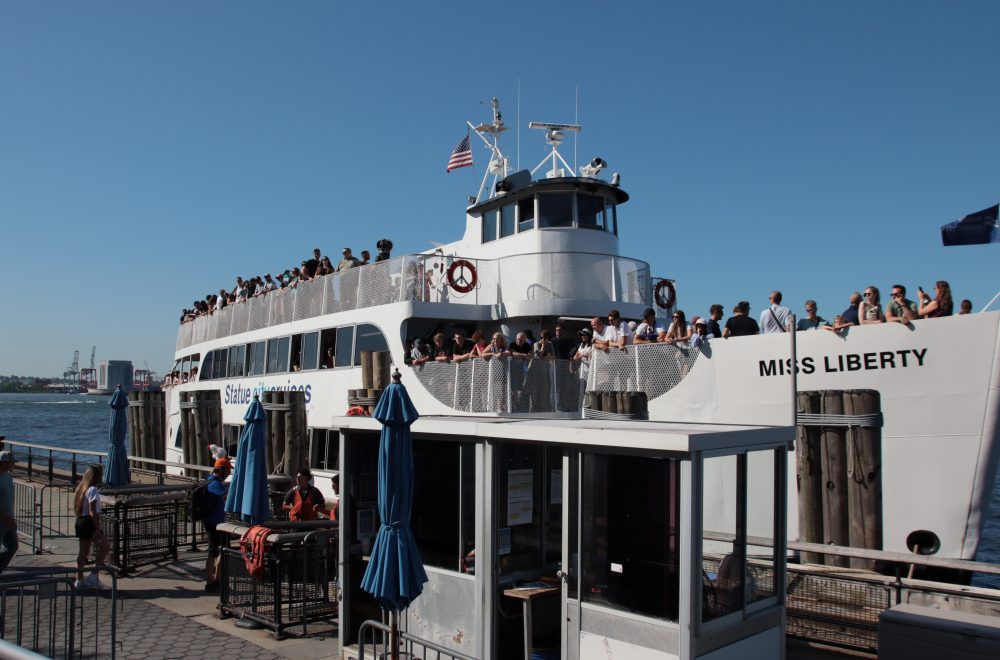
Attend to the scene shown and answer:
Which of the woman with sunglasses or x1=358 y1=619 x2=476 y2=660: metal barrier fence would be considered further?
the woman with sunglasses

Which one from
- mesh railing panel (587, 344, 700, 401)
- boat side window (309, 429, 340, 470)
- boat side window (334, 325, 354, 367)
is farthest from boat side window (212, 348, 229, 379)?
mesh railing panel (587, 344, 700, 401)

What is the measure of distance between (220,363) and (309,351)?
22.4 ft

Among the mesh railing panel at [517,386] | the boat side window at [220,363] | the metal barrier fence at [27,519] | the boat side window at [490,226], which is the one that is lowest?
the metal barrier fence at [27,519]

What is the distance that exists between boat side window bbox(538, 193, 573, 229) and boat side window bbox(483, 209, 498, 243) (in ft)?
4.36

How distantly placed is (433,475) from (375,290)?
941cm

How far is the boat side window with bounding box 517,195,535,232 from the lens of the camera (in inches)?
664

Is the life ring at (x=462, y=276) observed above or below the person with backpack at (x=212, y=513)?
above

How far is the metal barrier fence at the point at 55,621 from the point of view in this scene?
267 inches

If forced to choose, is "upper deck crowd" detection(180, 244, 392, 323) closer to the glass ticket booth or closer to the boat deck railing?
the boat deck railing

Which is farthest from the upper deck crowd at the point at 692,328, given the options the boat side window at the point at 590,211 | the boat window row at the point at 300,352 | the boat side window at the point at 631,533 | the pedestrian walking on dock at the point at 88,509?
the pedestrian walking on dock at the point at 88,509

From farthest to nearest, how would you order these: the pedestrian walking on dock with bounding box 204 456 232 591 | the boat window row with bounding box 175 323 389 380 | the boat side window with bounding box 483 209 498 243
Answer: the boat side window with bounding box 483 209 498 243
the boat window row with bounding box 175 323 389 380
the pedestrian walking on dock with bounding box 204 456 232 591

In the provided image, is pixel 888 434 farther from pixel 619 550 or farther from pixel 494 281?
pixel 494 281

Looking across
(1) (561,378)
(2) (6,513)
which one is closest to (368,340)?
(1) (561,378)

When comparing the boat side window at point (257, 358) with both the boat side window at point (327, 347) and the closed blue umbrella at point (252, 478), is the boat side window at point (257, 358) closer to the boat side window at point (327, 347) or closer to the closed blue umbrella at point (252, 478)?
the boat side window at point (327, 347)
